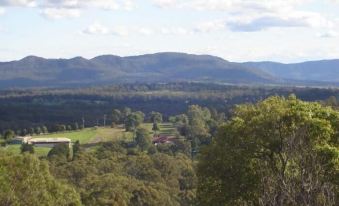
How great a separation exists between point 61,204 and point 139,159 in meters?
41.8

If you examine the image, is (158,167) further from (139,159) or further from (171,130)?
(171,130)

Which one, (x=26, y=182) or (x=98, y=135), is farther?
(x=98, y=135)

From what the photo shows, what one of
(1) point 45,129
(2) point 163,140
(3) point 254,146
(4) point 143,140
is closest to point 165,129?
(2) point 163,140

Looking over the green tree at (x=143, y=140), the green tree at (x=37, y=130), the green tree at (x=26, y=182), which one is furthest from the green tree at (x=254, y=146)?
the green tree at (x=37, y=130)

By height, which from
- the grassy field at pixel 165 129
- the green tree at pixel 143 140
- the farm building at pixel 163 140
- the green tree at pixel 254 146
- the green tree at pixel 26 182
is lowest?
the grassy field at pixel 165 129

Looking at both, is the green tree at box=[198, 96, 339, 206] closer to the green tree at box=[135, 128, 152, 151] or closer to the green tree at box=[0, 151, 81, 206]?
the green tree at box=[0, 151, 81, 206]

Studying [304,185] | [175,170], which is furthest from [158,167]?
[304,185]

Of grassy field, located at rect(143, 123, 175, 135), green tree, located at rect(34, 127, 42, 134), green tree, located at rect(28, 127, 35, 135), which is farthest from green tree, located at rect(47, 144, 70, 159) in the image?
green tree, located at rect(34, 127, 42, 134)

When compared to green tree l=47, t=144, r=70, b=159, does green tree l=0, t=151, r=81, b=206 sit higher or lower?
higher

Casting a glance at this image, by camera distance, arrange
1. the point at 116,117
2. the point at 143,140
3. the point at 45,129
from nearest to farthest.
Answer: the point at 143,140 → the point at 45,129 → the point at 116,117

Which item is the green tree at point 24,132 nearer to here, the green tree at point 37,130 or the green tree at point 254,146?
the green tree at point 37,130

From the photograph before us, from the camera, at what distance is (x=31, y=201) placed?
29453mm

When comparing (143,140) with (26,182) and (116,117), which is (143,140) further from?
(26,182)

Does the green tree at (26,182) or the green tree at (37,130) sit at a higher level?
the green tree at (26,182)
